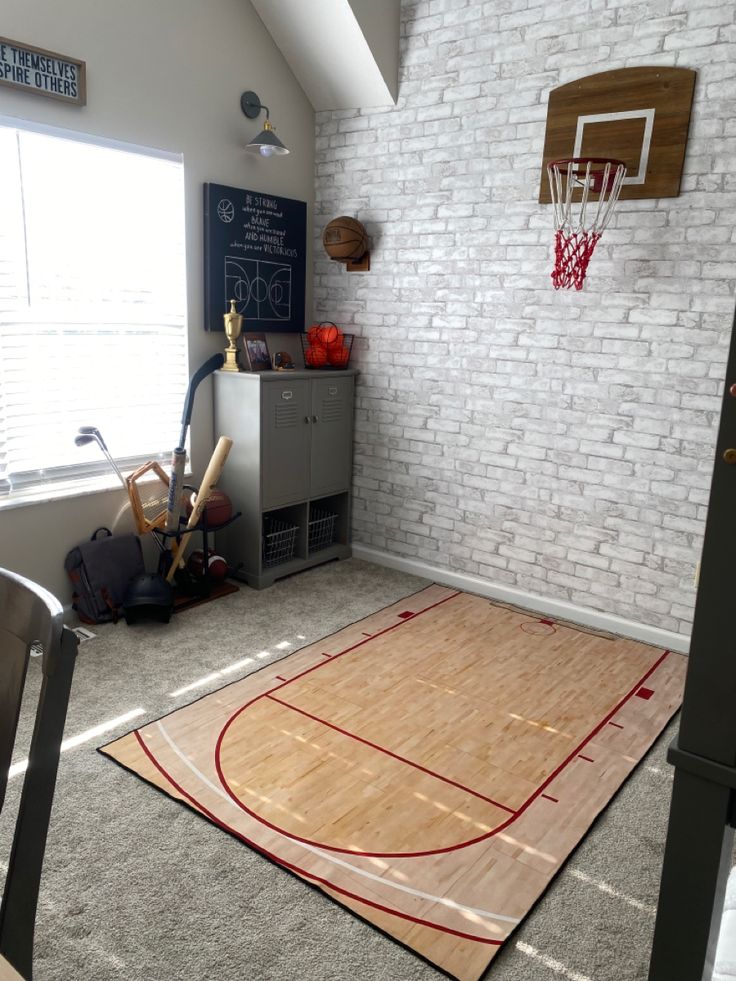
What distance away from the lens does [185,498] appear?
4.03 meters

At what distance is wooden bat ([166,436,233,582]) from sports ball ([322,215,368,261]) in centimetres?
124

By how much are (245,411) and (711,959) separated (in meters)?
3.31

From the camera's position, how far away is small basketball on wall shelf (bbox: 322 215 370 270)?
418 centimetres

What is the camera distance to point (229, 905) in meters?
1.98

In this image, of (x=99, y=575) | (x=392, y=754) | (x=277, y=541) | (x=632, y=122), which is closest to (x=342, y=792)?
(x=392, y=754)

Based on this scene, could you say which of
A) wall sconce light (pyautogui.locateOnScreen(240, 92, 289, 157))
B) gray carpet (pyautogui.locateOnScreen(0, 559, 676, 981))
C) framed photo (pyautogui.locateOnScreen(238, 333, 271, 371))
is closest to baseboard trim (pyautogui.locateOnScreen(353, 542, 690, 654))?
gray carpet (pyautogui.locateOnScreen(0, 559, 676, 981))

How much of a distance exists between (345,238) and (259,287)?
547mm

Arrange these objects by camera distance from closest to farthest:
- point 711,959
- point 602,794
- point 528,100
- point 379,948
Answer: point 711,959
point 379,948
point 602,794
point 528,100

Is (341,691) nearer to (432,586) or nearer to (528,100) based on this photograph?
(432,586)

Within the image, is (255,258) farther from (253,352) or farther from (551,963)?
(551,963)

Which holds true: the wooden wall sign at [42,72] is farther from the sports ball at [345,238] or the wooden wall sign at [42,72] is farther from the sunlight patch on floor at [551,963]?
the sunlight patch on floor at [551,963]

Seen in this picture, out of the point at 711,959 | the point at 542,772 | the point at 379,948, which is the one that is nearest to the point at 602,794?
the point at 542,772

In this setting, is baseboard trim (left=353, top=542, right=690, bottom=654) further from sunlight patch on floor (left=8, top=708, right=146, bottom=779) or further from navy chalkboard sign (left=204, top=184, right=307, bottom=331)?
sunlight patch on floor (left=8, top=708, right=146, bottom=779)

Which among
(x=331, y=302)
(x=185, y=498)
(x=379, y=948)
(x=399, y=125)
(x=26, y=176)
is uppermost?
(x=399, y=125)
